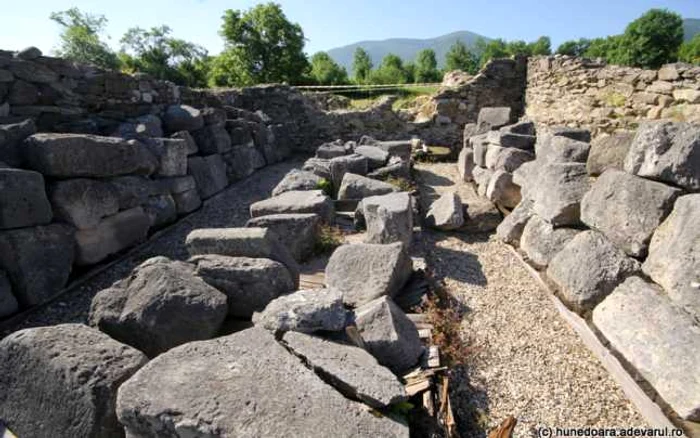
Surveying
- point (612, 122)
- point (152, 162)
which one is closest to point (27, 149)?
point (152, 162)

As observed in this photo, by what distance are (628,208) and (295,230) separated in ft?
12.3

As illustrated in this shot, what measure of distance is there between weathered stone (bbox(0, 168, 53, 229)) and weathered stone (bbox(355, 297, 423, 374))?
12.9 feet

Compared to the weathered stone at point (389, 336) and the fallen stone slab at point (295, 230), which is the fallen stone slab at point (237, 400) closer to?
the weathered stone at point (389, 336)

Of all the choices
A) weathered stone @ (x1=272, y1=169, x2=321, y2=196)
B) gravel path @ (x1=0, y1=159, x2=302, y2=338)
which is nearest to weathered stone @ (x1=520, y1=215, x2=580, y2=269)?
weathered stone @ (x1=272, y1=169, x2=321, y2=196)

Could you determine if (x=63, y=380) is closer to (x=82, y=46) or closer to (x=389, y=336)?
(x=389, y=336)

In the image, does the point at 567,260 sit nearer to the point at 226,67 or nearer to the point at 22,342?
the point at 22,342

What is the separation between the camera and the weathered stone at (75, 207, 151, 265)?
4953 mm

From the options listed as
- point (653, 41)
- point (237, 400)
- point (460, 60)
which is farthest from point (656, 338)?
point (460, 60)

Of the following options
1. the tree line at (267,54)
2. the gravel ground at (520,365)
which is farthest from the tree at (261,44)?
the gravel ground at (520,365)

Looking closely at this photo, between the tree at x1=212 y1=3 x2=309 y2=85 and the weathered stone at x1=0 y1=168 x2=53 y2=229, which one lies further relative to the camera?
the tree at x1=212 y1=3 x2=309 y2=85

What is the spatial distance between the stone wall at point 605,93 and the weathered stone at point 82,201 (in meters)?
10.2

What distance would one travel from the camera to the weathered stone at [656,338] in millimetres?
2682

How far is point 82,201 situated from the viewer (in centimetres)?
488

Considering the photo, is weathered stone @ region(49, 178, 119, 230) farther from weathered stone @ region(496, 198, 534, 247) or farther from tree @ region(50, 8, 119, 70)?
tree @ region(50, 8, 119, 70)
